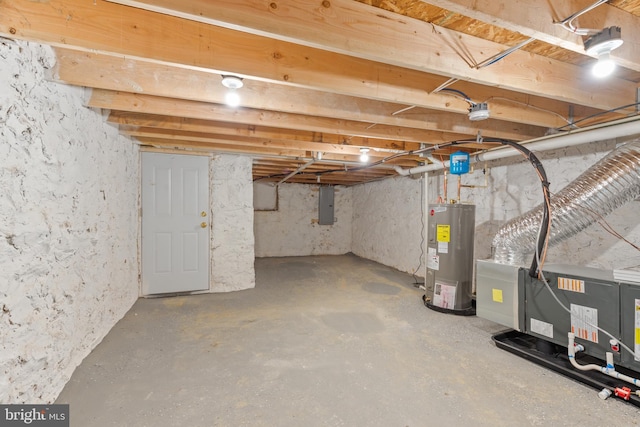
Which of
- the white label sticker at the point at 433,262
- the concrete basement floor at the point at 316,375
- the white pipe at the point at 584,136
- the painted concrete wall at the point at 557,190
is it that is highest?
the white pipe at the point at 584,136

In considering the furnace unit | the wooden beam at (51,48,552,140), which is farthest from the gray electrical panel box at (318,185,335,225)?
the wooden beam at (51,48,552,140)

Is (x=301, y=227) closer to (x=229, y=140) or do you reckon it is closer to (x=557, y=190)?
(x=229, y=140)

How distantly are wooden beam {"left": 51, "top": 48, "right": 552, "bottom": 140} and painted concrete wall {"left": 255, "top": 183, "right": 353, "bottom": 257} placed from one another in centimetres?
438

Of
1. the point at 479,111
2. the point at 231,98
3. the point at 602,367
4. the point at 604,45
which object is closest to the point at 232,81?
the point at 231,98

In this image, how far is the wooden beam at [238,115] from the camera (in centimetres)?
191

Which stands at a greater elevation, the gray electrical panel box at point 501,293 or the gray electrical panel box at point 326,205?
the gray electrical panel box at point 326,205

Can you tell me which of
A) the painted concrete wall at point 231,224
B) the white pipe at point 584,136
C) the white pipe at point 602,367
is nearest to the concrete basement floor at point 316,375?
the white pipe at point 602,367

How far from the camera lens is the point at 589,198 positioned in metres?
1.77

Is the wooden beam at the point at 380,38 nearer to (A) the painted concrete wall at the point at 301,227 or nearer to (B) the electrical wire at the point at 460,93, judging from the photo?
(B) the electrical wire at the point at 460,93

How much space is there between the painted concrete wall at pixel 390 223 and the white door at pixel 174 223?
9.86ft

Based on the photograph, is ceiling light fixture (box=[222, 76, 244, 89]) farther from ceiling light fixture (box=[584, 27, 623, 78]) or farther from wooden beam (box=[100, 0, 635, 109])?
ceiling light fixture (box=[584, 27, 623, 78])

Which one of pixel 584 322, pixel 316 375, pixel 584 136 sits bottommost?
pixel 316 375

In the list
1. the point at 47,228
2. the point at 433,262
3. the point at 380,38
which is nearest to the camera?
the point at 380,38

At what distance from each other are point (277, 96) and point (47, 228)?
1487 millimetres
